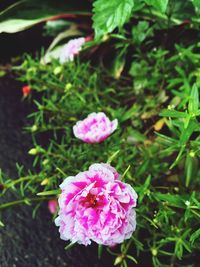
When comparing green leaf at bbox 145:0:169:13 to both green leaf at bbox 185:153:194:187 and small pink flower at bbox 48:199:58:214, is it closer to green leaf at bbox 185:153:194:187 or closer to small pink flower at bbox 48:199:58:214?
green leaf at bbox 185:153:194:187

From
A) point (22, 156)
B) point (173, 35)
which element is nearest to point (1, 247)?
point (22, 156)

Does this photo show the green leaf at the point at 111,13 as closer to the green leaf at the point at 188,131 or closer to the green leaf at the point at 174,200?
the green leaf at the point at 188,131

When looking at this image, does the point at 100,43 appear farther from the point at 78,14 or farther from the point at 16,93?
the point at 16,93

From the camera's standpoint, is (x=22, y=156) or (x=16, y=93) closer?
(x=22, y=156)

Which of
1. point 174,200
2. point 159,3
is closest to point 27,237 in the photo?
point 174,200

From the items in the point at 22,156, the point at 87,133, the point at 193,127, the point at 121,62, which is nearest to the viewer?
the point at 193,127

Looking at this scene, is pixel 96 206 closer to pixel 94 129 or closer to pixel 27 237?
pixel 94 129

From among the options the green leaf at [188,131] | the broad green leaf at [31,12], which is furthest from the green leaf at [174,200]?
the broad green leaf at [31,12]
